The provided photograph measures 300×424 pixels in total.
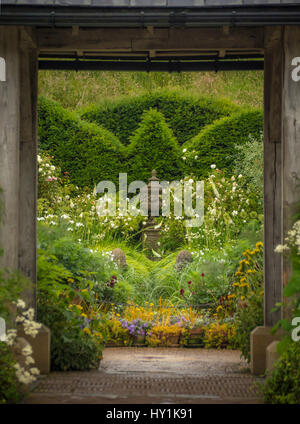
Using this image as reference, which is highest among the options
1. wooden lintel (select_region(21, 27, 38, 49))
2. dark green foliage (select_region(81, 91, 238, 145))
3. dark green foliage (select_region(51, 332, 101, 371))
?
dark green foliage (select_region(81, 91, 238, 145))

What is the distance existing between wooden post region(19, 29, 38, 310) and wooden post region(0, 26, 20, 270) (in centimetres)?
66

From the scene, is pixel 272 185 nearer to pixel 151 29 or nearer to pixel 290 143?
pixel 290 143

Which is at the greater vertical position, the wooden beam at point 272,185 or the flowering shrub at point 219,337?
the wooden beam at point 272,185

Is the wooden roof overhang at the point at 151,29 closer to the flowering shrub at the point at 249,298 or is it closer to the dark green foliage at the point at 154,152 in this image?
the flowering shrub at the point at 249,298

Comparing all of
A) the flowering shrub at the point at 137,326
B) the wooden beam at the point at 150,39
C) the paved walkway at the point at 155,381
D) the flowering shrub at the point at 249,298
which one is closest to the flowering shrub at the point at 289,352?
the paved walkway at the point at 155,381

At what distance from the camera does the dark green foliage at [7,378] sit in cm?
373

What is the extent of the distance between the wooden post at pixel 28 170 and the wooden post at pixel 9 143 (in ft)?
2.17

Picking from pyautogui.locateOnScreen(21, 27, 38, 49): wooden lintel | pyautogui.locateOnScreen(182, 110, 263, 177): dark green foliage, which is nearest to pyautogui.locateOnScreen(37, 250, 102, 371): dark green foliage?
pyautogui.locateOnScreen(21, 27, 38, 49): wooden lintel

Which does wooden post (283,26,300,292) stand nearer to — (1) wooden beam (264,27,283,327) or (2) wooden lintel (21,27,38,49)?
(1) wooden beam (264,27,283,327)

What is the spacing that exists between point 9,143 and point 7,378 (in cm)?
172

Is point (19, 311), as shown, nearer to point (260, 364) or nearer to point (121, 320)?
point (260, 364)

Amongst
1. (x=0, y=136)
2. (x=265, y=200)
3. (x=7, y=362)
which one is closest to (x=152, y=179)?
(x=265, y=200)

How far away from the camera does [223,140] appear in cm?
1330

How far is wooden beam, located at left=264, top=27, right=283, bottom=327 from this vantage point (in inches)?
215
